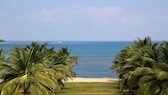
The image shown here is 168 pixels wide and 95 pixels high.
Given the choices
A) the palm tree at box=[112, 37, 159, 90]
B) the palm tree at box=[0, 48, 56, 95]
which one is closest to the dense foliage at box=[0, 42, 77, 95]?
the palm tree at box=[0, 48, 56, 95]

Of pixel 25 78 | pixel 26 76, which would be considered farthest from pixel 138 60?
pixel 25 78

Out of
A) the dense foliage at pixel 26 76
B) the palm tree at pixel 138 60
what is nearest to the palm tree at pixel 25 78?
the dense foliage at pixel 26 76

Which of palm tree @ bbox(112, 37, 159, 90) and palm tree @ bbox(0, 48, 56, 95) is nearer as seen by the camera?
palm tree @ bbox(0, 48, 56, 95)

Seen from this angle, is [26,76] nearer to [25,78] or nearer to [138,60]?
[25,78]

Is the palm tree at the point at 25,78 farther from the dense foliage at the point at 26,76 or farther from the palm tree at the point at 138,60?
the palm tree at the point at 138,60

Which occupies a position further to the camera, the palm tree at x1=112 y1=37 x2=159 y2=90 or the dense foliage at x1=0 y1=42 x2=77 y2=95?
the palm tree at x1=112 y1=37 x2=159 y2=90

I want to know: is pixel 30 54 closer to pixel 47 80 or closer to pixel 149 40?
pixel 47 80

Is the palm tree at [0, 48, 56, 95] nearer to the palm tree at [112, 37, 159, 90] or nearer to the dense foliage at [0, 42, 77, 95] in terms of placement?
the dense foliage at [0, 42, 77, 95]

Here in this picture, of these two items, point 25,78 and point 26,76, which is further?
point 26,76

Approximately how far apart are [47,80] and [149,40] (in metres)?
21.3

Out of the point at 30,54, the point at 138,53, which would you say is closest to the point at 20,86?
the point at 30,54

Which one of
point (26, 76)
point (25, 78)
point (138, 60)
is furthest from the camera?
point (138, 60)

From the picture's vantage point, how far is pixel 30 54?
1239 inches

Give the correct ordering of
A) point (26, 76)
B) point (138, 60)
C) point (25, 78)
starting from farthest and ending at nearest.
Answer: point (138, 60) → point (26, 76) → point (25, 78)
